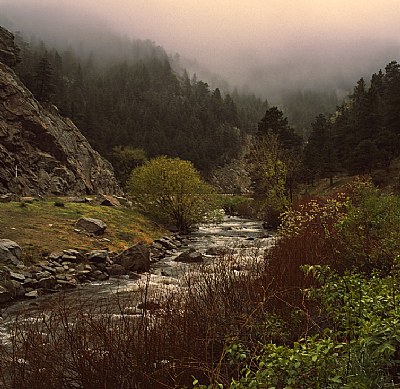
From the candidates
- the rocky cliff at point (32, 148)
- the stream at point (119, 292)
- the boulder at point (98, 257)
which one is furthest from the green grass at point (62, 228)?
the rocky cliff at point (32, 148)

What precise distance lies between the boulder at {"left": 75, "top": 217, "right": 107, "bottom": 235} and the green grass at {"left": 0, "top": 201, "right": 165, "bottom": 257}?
1.47ft

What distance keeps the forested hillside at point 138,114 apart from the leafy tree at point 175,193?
39620mm

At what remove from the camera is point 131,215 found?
36.7m

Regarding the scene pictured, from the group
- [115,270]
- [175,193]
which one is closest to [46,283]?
[115,270]

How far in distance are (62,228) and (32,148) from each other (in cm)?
3344

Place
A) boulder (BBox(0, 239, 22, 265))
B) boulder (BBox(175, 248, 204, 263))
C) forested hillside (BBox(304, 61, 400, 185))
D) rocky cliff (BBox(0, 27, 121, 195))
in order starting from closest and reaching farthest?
boulder (BBox(0, 239, 22, 265)), boulder (BBox(175, 248, 204, 263)), rocky cliff (BBox(0, 27, 121, 195)), forested hillside (BBox(304, 61, 400, 185))

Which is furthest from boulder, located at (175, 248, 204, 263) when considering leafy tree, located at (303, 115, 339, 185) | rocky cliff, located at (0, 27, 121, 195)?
leafy tree, located at (303, 115, 339, 185)

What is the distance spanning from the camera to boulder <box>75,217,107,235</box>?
27183mm

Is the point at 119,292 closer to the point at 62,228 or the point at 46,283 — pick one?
the point at 46,283

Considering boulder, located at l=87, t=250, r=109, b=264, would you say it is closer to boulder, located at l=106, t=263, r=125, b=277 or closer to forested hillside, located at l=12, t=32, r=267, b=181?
boulder, located at l=106, t=263, r=125, b=277

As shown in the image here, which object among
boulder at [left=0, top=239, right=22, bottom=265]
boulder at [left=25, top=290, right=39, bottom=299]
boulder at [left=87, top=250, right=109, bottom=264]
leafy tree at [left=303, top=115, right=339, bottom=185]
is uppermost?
leafy tree at [left=303, top=115, right=339, bottom=185]

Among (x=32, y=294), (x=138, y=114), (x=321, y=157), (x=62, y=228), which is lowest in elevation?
(x=32, y=294)

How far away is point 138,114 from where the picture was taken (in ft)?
472

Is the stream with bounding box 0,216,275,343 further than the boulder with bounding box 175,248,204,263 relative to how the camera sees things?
No
